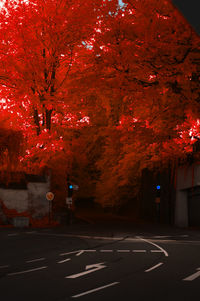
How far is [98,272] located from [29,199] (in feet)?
72.6

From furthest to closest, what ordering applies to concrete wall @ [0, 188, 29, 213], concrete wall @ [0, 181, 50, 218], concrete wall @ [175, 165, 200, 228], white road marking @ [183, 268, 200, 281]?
concrete wall @ [175, 165, 200, 228] < concrete wall @ [0, 181, 50, 218] < concrete wall @ [0, 188, 29, 213] < white road marking @ [183, 268, 200, 281]

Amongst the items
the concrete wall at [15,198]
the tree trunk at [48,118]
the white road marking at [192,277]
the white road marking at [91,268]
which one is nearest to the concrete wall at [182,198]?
the tree trunk at [48,118]

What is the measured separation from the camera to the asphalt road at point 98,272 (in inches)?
335

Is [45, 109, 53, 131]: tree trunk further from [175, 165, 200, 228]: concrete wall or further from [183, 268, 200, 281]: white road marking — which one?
[183, 268, 200, 281]: white road marking

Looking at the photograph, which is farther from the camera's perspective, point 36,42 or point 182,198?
point 182,198

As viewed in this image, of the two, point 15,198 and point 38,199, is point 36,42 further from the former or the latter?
point 38,199

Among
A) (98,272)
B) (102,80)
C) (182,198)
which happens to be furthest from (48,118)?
(98,272)

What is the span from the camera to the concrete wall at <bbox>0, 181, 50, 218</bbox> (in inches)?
1246

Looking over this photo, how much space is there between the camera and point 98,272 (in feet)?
36.9

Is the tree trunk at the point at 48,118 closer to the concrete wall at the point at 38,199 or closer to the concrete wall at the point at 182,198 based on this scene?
the concrete wall at the point at 38,199

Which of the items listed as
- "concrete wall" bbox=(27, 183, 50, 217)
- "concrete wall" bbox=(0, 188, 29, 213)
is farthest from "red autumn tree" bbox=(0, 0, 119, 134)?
"concrete wall" bbox=(0, 188, 29, 213)

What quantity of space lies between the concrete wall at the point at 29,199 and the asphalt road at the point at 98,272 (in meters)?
13.7

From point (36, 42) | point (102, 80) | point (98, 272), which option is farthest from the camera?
point (36, 42)

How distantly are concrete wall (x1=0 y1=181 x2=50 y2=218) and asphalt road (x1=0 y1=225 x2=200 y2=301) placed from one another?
13.7 metres
